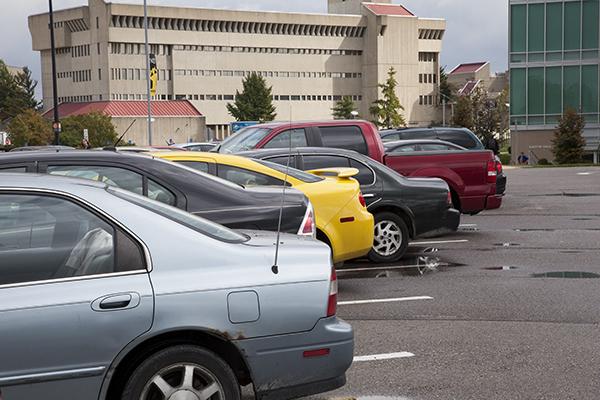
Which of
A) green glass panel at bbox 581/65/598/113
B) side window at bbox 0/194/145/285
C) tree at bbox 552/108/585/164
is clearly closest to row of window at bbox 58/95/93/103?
green glass panel at bbox 581/65/598/113

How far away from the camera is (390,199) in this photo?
39.1 ft

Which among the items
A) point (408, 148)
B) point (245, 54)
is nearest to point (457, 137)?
point (408, 148)

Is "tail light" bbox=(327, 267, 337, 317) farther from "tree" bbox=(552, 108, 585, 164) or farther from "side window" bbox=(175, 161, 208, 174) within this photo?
"tree" bbox=(552, 108, 585, 164)

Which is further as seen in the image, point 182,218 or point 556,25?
point 556,25

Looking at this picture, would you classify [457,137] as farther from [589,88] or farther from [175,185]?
[589,88]

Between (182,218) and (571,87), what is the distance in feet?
180

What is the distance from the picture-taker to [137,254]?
4.65m

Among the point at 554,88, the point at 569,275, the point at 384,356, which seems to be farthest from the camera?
the point at 554,88

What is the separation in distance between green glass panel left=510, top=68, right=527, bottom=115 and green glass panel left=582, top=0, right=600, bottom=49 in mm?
4216

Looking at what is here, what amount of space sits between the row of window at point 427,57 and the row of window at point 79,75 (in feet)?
158

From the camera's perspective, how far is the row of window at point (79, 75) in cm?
11312

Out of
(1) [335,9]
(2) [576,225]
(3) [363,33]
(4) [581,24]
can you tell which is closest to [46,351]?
(2) [576,225]

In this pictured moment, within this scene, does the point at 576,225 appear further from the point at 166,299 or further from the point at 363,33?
the point at 363,33

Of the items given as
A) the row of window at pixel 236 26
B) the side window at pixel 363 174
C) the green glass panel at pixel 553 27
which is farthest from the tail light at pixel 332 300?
the row of window at pixel 236 26
